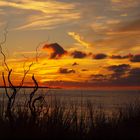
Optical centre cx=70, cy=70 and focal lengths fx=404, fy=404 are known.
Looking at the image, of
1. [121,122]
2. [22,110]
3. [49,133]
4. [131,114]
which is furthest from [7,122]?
[131,114]

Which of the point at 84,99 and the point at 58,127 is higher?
the point at 58,127

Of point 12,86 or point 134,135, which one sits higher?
point 12,86

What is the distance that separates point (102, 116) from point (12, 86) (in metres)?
2.69

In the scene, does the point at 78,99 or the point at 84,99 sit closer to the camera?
the point at 84,99

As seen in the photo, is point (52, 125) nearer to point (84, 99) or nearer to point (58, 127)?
point (58, 127)

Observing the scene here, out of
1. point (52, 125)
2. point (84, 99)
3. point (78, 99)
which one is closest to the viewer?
point (52, 125)

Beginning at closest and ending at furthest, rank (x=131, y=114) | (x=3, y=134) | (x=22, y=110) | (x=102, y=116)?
1. (x=3, y=134)
2. (x=22, y=110)
3. (x=102, y=116)
4. (x=131, y=114)

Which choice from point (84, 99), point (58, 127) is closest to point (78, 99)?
point (84, 99)

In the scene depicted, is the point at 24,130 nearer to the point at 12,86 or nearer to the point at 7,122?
the point at 7,122

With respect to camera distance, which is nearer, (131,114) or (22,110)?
(22,110)

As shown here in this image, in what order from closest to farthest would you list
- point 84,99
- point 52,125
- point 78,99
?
point 52,125
point 84,99
point 78,99

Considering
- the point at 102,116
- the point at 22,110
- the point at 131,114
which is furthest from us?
the point at 131,114

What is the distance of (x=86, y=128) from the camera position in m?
11.1

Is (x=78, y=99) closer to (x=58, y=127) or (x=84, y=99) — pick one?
(x=84, y=99)
